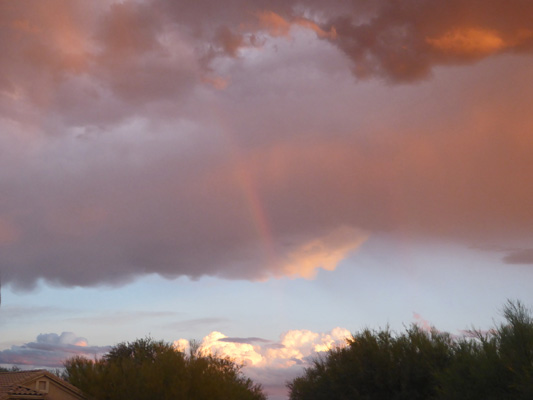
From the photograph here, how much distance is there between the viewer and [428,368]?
3959 cm

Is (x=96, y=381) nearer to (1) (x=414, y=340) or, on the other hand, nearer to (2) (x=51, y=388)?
(2) (x=51, y=388)

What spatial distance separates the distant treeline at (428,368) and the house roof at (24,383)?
21.4 metres

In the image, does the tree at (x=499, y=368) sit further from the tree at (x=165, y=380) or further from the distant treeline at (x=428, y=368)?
the tree at (x=165, y=380)

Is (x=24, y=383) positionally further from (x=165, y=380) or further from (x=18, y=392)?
(x=165, y=380)

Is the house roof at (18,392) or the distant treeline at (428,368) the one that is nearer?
the distant treeline at (428,368)

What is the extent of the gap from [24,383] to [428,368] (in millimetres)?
33267

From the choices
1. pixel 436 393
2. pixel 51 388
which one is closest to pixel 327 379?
pixel 436 393

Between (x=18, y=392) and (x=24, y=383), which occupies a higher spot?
(x=24, y=383)

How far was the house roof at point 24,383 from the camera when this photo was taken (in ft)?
141

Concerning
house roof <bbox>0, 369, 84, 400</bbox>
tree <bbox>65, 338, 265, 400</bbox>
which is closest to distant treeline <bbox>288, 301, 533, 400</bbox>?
tree <bbox>65, 338, 265, 400</bbox>

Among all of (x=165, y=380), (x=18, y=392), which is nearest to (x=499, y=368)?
(x=165, y=380)

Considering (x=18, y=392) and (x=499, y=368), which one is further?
(x=18, y=392)

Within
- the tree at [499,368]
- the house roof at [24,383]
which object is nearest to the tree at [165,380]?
the house roof at [24,383]

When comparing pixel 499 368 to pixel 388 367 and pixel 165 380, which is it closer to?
pixel 388 367
